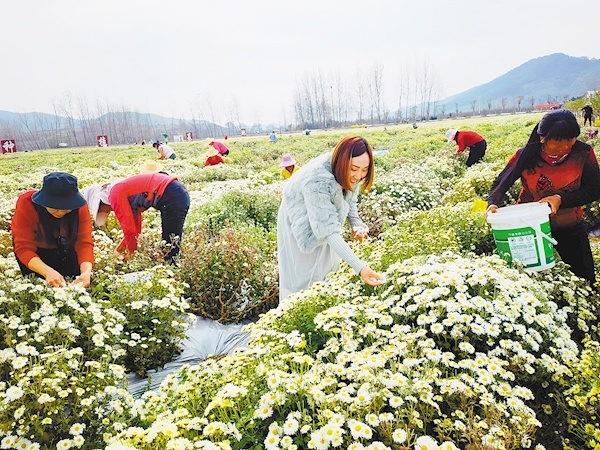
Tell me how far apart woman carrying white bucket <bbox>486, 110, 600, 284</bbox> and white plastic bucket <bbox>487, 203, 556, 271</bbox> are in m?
0.15

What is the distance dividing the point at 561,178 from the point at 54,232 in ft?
13.2

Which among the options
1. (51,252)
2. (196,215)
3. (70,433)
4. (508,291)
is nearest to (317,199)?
(508,291)

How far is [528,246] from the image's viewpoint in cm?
320

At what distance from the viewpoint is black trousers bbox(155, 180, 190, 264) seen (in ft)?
17.2

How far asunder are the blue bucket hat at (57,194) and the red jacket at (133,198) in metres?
1.32

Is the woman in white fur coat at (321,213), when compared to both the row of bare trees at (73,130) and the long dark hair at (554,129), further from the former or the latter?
the row of bare trees at (73,130)

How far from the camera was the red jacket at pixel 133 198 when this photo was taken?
489cm

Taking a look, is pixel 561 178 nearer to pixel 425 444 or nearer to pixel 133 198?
pixel 425 444

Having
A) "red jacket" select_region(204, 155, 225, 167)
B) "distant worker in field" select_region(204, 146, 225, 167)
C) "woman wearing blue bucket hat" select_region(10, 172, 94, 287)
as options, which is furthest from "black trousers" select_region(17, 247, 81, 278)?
"red jacket" select_region(204, 155, 225, 167)

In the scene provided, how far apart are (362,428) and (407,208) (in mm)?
6393

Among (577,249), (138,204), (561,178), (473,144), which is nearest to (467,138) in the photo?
(473,144)

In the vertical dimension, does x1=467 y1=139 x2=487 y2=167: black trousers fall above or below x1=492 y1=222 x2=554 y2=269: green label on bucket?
below

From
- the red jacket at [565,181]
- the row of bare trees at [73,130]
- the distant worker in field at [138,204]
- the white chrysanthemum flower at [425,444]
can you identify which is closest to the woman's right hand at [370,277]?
the red jacket at [565,181]

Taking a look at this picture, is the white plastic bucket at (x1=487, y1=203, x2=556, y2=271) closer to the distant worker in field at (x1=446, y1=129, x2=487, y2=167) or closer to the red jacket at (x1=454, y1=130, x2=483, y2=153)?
the distant worker in field at (x1=446, y1=129, x2=487, y2=167)
